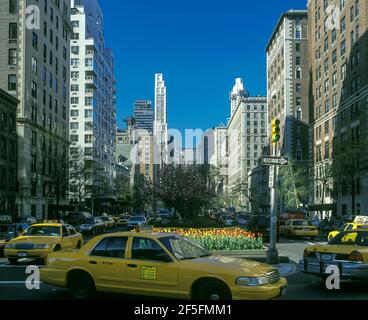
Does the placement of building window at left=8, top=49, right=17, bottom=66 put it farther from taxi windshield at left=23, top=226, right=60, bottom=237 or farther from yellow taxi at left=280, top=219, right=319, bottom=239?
taxi windshield at left=23, top=226, right=60, bottom=237

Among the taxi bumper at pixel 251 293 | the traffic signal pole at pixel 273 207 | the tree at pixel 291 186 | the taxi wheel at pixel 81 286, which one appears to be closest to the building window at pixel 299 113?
the tree at pixel 291 186

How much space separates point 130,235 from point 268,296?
3037mm

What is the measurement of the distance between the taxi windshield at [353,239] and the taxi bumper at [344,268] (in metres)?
1.05

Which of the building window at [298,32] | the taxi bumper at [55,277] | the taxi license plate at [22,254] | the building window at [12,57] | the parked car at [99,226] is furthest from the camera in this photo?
the building window at [298,32]

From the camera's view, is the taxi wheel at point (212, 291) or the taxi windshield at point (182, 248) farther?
the taxi windshield at point (182, 248)

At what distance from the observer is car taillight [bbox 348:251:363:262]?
38.4 feet

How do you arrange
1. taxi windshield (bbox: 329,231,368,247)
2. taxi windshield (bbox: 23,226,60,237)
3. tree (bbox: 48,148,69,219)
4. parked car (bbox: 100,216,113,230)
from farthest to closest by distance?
1. tree (bbox: 48,148,69,219)
2. parked car (bbox: 100,216,113,230)
3. taxi windshield (bbox: 23,226,60,237)
4. taxi windshield (bbox: 329,231,368,247)

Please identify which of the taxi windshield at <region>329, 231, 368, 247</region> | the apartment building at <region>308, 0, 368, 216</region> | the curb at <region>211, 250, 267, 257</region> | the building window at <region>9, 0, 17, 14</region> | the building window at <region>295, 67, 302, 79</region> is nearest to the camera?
the taxi windshield at <region>329, 231, 368, 247</region>

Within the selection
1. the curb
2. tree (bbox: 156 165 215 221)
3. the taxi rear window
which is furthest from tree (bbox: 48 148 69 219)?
the taxi rear window

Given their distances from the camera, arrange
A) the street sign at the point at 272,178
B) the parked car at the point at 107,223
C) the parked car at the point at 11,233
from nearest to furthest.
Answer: the street sign at the point at 272,178 < the parked car at the point at 11,233 < the parked car at the point at 107,223

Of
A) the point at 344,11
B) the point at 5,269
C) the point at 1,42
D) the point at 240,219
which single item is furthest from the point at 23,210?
the point at 344,11

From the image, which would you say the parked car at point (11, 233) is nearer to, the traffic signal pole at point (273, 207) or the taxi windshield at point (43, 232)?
the taxi windshield at point (43, 232)

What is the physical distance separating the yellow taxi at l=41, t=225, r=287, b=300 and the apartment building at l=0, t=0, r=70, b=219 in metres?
47.5

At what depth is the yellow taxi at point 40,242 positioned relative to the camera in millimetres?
17750
